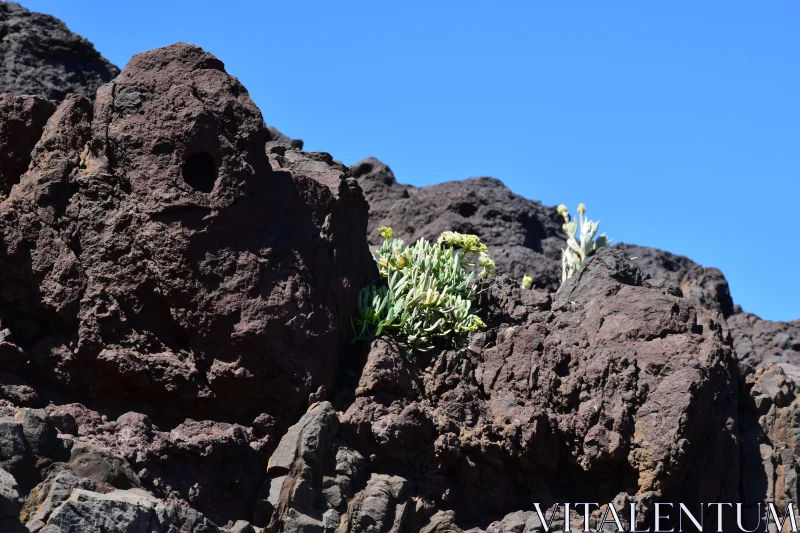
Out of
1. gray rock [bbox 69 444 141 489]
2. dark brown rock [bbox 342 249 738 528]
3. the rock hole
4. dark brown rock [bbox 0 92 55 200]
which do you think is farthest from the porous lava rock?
gray rock [bbox 69 444 141 489]

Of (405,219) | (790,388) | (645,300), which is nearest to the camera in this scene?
(645,300)

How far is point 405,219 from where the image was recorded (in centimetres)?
1329

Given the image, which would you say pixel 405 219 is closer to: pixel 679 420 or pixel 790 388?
pixel 790 388

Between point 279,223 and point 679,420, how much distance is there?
3.14m

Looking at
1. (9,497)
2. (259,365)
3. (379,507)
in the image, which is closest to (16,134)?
(259,365)

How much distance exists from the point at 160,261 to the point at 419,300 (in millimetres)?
2163

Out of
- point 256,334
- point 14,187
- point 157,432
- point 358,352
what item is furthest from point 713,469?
point 14,187

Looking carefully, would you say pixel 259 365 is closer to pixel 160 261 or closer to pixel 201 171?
pixel 160 261

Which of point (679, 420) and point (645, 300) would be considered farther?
point (645, 300)

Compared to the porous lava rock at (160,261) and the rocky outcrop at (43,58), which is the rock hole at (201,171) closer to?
the porous lava rock at (160,261)

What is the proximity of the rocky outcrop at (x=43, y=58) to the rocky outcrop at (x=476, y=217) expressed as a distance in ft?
13.2

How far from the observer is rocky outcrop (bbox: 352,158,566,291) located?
12320 mm

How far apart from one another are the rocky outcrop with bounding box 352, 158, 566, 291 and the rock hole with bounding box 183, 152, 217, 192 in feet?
17.6

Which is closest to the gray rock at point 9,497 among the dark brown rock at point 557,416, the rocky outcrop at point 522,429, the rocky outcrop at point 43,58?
the rocky outcrop at point 522,429
